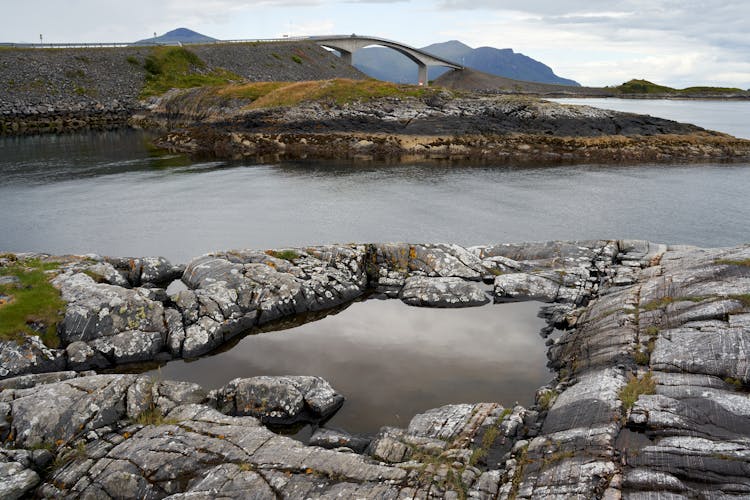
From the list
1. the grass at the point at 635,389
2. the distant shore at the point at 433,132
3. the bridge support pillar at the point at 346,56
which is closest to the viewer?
the grass at the point at 635,389

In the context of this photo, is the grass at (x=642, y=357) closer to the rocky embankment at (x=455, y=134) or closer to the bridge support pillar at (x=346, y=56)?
the rocky embankment at (x=455, y=134)

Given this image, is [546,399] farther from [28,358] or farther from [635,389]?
[28,358]

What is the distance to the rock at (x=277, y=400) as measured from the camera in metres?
17.9

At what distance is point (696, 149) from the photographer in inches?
3051

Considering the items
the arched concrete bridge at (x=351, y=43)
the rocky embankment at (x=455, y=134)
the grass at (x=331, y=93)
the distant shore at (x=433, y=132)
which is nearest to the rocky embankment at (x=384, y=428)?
the rocky embankment at (x=455, y=134)

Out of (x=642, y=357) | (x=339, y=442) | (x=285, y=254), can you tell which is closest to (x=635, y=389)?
(x=642, y=357)

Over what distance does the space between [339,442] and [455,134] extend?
7189cm

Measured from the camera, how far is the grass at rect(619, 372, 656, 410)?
1483cm

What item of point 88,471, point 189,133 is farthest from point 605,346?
point 189,133

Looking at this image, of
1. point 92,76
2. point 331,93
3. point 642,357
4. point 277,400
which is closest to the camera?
point 642,357

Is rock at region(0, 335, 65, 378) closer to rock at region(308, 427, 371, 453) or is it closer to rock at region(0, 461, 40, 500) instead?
rock at region(0, 461, 40, 500)

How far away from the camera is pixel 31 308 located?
73.9 feet

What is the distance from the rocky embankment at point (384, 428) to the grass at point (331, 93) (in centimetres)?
6828

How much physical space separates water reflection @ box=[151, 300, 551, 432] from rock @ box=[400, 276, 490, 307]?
666mm
